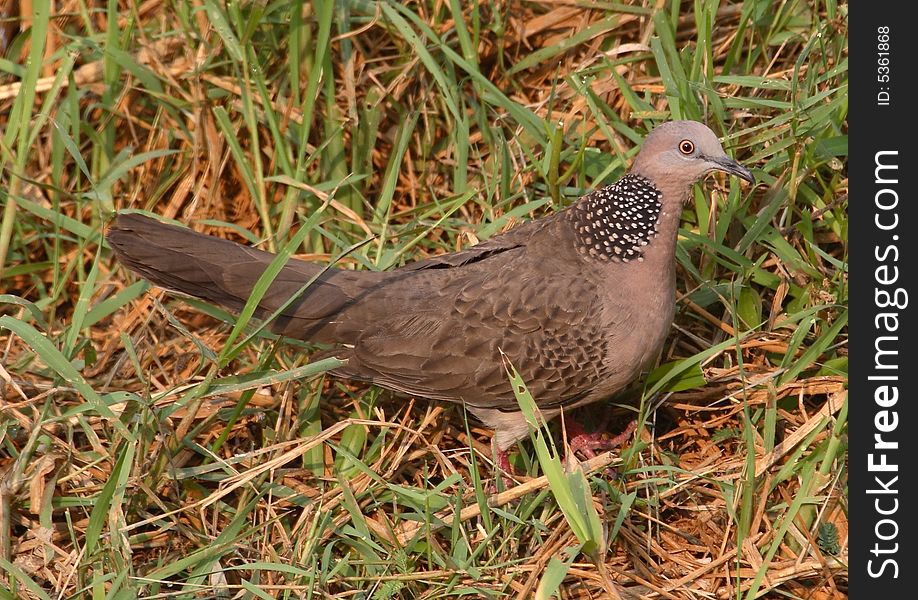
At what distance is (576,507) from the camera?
295cm

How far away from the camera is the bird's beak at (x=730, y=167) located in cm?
356

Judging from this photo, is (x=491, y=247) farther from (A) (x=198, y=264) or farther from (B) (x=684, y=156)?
(A) (x=198, y=264)

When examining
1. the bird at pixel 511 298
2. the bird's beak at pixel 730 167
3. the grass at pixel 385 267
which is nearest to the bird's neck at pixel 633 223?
the bird at pixel 511 298

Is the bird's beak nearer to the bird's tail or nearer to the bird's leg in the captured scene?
the bird's leg

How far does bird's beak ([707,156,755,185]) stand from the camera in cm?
356

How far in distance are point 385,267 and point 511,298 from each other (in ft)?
2.12

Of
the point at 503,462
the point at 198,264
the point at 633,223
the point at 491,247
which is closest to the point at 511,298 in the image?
the point at 491,247

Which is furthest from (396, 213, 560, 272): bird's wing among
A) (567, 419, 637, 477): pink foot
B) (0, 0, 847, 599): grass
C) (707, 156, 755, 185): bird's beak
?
(567, 419, 637, 477): pink foot

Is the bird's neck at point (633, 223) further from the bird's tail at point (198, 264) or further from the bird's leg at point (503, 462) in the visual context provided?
the bird's tail at point (198, 264)

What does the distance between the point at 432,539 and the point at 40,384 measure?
160 cm

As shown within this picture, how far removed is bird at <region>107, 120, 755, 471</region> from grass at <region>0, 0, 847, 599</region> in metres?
0.23

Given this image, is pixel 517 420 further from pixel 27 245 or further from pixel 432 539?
pixel 27 245

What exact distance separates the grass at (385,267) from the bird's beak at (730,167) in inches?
18.6
